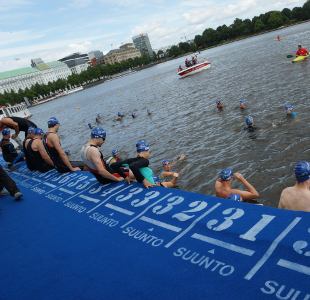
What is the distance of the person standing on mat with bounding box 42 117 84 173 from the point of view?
7.38 metres

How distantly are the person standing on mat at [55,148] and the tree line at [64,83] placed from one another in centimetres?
11573

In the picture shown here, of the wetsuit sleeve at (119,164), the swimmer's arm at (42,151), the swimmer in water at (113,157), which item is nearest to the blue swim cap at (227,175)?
the wetsuit sleeve at (119,164)

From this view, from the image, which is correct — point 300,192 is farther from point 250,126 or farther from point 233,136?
point 250,126

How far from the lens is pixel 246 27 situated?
150m

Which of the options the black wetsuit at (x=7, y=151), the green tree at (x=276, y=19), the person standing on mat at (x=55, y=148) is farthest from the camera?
the green tree at (x=276, y=19)

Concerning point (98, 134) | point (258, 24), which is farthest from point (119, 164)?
point (258, 24)

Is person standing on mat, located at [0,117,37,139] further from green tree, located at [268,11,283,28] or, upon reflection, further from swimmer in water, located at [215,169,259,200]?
green tree, located at [268,11,283,28]

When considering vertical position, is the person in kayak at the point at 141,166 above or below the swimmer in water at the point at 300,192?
above

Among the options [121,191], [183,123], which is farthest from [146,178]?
[183,123]

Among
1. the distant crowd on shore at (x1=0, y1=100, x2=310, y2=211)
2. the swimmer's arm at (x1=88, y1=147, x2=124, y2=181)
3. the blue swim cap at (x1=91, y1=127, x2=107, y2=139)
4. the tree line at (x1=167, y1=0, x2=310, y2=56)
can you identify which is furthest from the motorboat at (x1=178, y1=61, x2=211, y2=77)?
the tree line at (x1=167, y1=0, x2=310, y2=56)

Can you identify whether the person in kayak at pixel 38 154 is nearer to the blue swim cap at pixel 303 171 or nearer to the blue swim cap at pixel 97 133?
the blue swim cap at pixel 97 133

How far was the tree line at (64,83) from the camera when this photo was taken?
111887 mm

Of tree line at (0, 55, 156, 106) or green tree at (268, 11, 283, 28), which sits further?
green tree at (268, 11, 283, 28)

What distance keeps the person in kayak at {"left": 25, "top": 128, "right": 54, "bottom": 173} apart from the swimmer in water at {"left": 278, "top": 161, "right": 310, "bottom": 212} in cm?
771
